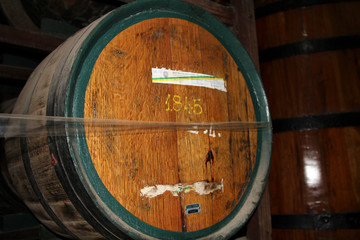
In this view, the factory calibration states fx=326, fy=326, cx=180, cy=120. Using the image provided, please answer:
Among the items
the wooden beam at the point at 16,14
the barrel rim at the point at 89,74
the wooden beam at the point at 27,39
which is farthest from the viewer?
the wooden beam at the point at 16,14

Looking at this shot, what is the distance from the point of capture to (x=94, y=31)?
1.18m

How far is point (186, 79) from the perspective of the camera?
1.49m

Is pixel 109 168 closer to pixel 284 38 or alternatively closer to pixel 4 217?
pixel 4 217

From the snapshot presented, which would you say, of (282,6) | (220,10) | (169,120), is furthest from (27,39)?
(282,6)

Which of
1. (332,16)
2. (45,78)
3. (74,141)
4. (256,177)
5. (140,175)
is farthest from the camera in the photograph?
(332,16)

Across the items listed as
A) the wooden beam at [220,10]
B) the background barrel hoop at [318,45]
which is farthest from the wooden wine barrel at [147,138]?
the background barrel hoop at [318,45]

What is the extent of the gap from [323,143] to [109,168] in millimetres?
1633

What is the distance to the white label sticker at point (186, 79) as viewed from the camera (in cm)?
140

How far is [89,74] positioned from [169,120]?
39 centimetres

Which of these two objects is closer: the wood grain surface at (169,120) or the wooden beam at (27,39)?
the wood grain surface at (169,120)

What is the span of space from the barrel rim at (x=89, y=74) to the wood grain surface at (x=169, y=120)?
0.03 meters

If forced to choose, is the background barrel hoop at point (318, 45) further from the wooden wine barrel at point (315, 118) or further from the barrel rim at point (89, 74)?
the barrel rim at point (89, 74)

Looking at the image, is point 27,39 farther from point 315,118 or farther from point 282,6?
point 315,118

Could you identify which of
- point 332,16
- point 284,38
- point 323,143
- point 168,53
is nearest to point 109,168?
point 168,53
